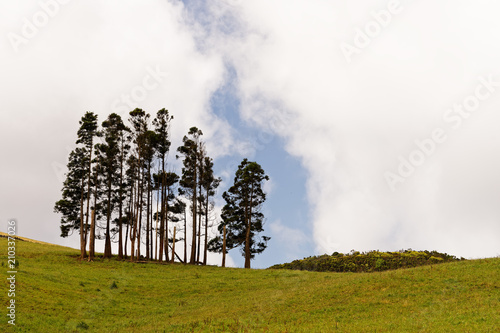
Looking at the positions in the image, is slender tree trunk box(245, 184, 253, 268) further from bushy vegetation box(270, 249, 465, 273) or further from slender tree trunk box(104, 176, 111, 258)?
slender tree trunk box(104, 176, 111, 258)

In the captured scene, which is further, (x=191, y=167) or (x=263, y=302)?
(x=191, y=167)

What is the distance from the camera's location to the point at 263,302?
85.3 ft

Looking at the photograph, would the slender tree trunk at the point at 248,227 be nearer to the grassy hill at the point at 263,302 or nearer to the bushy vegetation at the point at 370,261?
the bushy vegetation at the point at 370,261

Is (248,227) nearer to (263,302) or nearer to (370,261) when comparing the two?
(370,261)

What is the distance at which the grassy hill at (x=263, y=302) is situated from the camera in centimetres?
1903

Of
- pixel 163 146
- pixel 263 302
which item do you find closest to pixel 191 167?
pixel 163 146

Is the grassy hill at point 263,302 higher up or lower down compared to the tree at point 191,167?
lower down

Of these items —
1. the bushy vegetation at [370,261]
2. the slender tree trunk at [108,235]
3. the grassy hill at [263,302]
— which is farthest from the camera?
the slender tree trunk at [108,235]

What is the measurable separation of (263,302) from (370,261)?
25.5 metres

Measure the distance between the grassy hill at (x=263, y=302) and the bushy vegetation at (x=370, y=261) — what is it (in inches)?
430

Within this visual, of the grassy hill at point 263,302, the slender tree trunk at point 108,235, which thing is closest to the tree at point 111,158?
the slender tree trunk at point 108,235

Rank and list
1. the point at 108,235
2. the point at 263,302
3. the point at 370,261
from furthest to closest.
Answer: the point at 108,235 → the point at 370,261 → the point at 263,302

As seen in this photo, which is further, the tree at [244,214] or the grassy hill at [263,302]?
the tree at [244,214]

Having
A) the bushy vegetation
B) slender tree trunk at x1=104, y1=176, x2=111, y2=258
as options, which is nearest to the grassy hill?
the bushy vegetation
